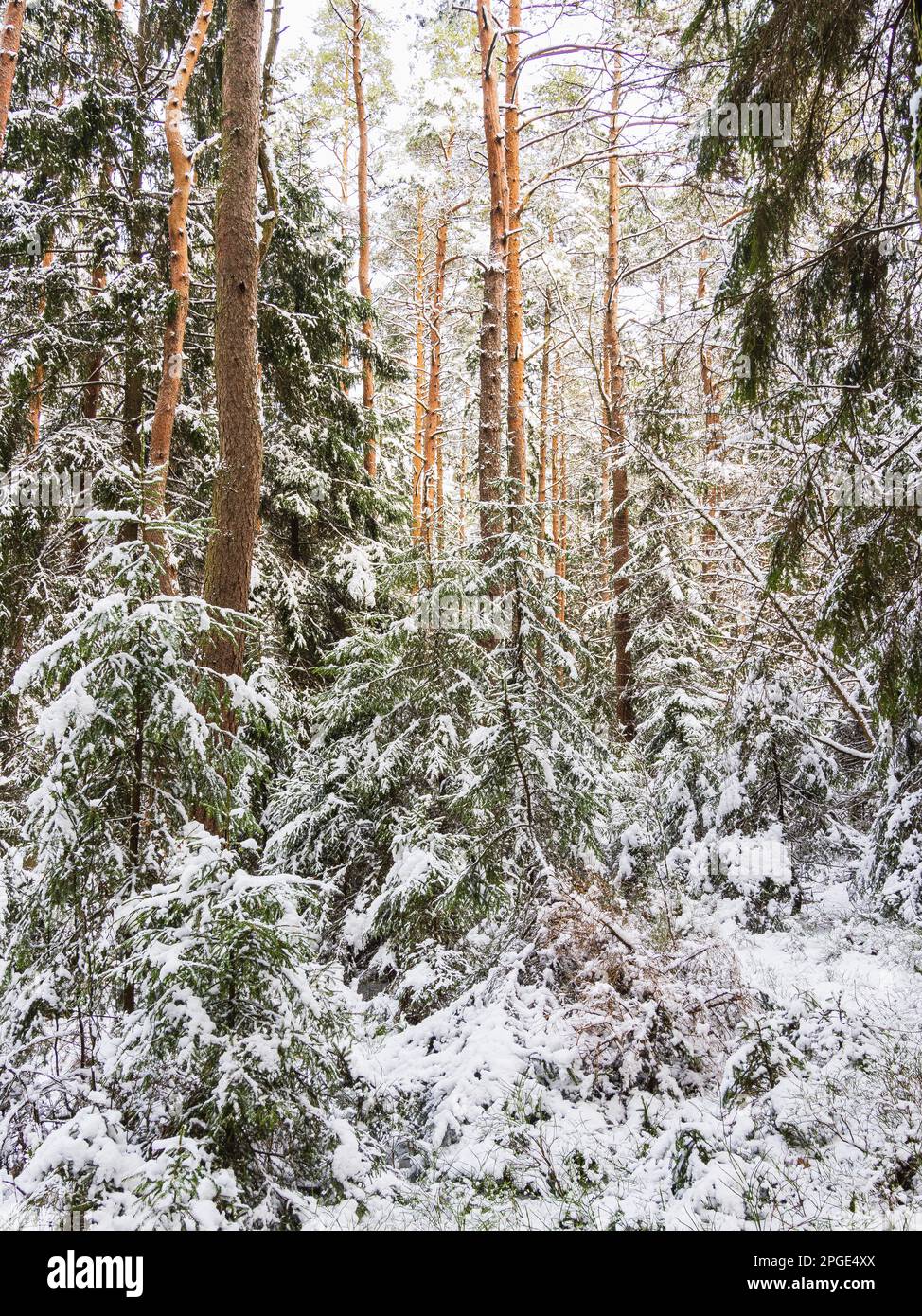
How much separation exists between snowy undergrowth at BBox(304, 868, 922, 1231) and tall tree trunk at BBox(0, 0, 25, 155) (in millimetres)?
7774

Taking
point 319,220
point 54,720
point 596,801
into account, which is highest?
point 319,220

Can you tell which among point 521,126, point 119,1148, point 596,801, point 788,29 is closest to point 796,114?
point 788,29

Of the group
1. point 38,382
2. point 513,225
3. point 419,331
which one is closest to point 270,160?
point 513,225

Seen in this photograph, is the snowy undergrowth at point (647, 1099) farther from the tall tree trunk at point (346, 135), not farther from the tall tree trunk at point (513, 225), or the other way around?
the tall tree trunk at point (346, 135)

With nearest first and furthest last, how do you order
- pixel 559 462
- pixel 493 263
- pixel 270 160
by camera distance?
pixel 270 160, pixel 493 263, pixel 559 462

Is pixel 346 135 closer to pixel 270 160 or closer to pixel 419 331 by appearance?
pixel 419 331

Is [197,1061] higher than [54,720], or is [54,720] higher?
[54,720]

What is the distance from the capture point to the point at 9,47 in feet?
19.2

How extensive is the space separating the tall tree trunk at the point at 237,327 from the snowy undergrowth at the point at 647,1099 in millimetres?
2966

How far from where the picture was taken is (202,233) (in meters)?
8.58

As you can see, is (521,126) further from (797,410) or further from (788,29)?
(797,410)

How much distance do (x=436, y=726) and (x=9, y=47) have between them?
680 centimetres

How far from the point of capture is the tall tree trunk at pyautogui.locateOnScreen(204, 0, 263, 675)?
5016 mm

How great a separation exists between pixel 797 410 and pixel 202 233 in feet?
24.7
